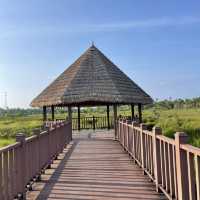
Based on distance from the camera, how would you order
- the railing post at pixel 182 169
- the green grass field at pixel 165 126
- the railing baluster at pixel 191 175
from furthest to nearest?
the green grass field at pixel 165 126
the railing post at pixel 182 169
the railing baluster at pixel 191 175

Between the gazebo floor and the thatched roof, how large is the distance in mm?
6987

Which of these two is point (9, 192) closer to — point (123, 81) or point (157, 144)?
point (157, 144)

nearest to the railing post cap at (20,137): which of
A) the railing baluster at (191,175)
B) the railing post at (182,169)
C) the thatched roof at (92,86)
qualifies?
the railing post at (182,169)

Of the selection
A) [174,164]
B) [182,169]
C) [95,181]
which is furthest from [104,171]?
[182,169]

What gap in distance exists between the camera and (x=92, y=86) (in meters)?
16.4

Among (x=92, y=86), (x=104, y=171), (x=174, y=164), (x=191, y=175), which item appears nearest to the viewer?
(x=191, y=175)

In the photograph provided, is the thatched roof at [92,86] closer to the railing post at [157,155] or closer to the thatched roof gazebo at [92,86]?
the thatched roof gazebo at [92,86]

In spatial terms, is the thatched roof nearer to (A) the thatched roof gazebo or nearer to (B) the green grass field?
(A) the thatched roof gazebo

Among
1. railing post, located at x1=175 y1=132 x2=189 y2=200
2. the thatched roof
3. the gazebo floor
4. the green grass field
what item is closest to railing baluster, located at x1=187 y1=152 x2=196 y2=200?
railing post, located at x1=175 y1=132 x2=189 y2=200

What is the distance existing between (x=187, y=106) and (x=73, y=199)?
8247 cm

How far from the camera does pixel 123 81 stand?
1744 centimetres

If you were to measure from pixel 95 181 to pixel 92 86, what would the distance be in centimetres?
1045

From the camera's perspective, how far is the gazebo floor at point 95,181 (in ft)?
17.0

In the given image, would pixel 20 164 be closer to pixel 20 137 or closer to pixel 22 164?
pixel 22 164
